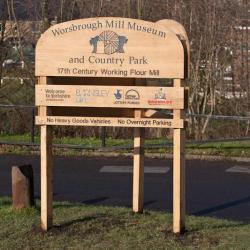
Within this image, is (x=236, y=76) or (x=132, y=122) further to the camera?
(x=236, y=76)

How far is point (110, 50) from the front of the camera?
8578 millimetres

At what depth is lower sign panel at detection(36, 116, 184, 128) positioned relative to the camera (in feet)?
27.9

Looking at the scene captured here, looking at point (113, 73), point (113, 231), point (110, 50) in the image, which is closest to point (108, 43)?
point (110, 50)

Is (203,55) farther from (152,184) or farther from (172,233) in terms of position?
(172,233)

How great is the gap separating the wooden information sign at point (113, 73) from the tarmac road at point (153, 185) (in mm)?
2515

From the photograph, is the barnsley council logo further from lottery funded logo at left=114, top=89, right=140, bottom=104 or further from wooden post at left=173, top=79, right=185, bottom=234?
wooden post at left=173, top=79, right=185, bottom=234

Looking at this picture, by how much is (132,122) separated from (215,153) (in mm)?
8368

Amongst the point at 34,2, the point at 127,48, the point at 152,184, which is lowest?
the point at 152,184

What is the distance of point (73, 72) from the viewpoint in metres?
8.66

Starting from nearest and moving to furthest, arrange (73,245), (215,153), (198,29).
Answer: (73,245) → (215,153) → (198,29)

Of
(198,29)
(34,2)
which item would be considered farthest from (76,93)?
(34,2)

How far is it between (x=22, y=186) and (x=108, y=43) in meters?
2.12

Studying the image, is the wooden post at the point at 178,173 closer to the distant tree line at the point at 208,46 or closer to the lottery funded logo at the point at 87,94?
the lottery funded logo at the point at 87,94

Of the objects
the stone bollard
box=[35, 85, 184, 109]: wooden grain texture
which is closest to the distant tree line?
the stone bollard
